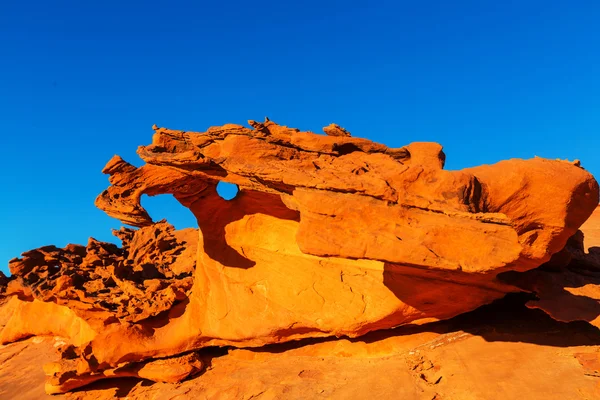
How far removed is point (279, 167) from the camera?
18.9 feet

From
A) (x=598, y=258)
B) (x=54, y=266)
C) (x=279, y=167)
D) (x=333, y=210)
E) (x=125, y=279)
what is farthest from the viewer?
(x=54, y=266)

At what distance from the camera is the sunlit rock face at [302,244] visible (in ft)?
16.2

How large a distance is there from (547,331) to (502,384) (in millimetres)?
1610

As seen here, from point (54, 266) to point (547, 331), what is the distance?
35.8 ft

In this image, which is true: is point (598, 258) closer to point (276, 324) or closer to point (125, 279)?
point (276, 324)

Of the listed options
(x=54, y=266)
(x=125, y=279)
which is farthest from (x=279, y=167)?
(x=54, y=266)

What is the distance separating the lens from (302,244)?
4.98 m

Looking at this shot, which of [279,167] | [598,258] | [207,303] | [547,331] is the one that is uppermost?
[279,167]

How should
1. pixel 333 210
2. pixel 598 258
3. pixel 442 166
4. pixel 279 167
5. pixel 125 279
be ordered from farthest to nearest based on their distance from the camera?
1. pixel 125 279
2. pixel 598 258
3. pixel 442 166
4. pixel 279 167
5. pixel 333 210

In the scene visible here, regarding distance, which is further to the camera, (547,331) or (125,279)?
(125,279)

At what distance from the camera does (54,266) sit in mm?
10766

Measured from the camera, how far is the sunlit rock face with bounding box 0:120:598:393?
16.2 feet

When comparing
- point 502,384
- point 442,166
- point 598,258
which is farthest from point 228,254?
point 598,258

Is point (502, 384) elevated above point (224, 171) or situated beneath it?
situated beneath
